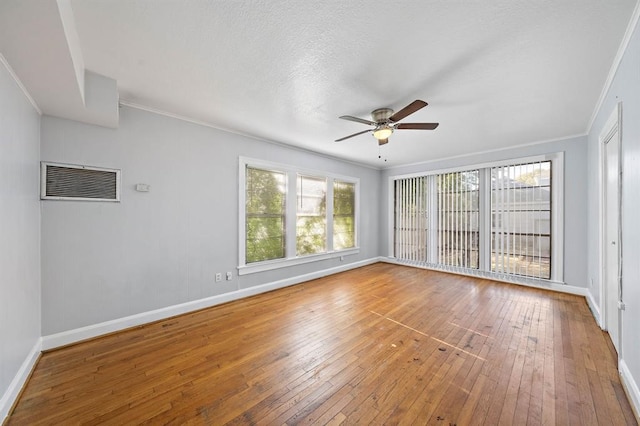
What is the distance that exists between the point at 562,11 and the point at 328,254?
4519 millimetres

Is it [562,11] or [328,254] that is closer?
[562,11]

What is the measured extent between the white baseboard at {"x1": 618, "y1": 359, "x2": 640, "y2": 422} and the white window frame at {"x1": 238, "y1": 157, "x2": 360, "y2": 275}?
12.8 ft

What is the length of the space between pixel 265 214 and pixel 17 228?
271 cm

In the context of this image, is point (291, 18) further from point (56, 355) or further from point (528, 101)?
point (56, 355)

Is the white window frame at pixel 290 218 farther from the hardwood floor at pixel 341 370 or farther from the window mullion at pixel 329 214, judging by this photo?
the hardwood floor at pixel 341 370

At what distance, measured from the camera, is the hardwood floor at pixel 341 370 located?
1621 mm

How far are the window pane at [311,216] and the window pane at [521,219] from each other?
3398mm

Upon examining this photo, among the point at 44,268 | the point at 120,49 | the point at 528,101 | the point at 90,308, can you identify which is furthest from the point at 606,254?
the point at 44,268

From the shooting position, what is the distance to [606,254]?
282 cm

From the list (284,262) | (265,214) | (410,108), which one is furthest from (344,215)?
(410,108)

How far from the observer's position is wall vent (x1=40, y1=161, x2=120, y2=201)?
7.88 ft

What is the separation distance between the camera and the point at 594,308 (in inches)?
127

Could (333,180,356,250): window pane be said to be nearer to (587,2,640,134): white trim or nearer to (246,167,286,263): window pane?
(246,167,286,263): window pane

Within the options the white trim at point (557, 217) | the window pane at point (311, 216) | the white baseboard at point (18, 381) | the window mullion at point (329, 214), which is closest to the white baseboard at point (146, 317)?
the white baseboard at point (18, 381)
